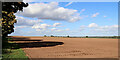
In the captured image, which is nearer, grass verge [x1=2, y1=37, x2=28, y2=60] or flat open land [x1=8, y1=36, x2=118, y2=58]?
grass verge [x1=2, y1=37, x2=28, y2=60]

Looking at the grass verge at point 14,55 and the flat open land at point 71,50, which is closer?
the grass verge at point 14,55

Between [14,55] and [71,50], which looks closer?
[14,55]

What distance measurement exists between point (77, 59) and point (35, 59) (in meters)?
3.35

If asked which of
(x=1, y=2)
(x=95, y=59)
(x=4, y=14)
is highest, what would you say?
(x=1, y=2)

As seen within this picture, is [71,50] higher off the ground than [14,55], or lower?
lower

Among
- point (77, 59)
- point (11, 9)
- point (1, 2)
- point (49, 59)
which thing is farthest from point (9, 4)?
point (77, 59)

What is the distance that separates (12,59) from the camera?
30.6 feet

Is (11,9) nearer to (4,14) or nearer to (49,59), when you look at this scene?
(4,14)

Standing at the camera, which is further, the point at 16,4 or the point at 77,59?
the point at 16,4

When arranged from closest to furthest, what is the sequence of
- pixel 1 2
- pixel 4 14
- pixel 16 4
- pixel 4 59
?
pixel 4 59 < pixel 1 2 < pixel 4 14 < pixel 16 4

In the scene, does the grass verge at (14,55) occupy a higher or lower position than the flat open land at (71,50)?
higher

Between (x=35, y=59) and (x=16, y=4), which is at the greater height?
(x=16, y=4)

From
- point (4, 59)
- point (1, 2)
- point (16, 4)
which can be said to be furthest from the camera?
point (16, 4)

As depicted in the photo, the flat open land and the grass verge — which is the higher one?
the grass verge
